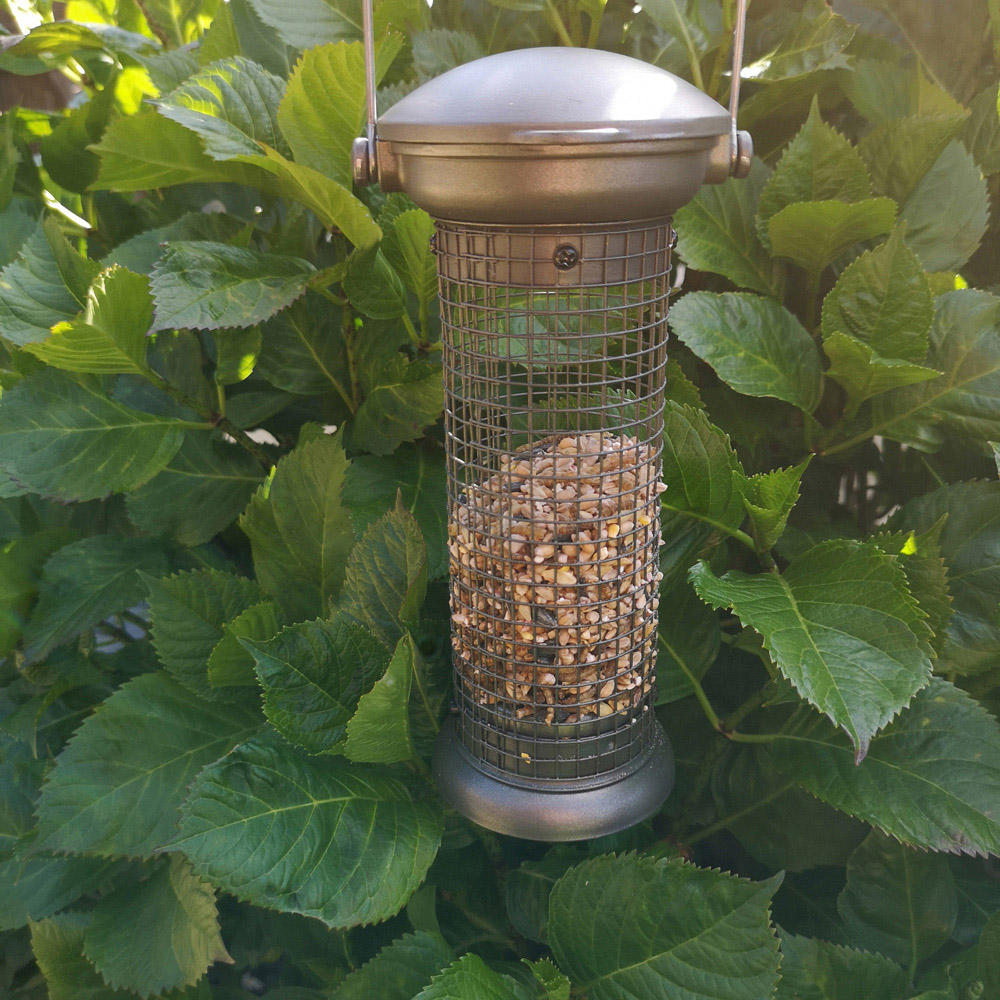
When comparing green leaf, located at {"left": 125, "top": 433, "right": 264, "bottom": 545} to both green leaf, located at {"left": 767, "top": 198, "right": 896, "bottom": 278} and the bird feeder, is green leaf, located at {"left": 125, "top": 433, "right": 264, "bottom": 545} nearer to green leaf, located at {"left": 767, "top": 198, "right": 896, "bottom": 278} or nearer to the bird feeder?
the bird feeder

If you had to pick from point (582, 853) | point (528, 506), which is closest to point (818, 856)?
point (582, 853)

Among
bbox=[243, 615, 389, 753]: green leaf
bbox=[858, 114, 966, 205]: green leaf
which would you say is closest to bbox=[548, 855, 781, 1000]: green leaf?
bbox=[243, 615, 389, 753]: green leaf

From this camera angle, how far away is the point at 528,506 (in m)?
0.80

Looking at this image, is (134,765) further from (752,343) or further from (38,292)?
(752,343)

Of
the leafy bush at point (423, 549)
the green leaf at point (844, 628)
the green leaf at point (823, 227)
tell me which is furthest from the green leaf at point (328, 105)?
the green leaf at point (844, 628)

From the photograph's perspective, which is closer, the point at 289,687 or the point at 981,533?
the point at 289,687

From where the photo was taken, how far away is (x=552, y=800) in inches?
31.2

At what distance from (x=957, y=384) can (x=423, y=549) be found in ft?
1.81

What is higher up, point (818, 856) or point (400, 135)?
point (400, 135)

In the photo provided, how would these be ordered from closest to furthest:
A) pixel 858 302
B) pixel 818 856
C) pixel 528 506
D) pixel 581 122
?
1. pixel 581 122
2. pixel 528 506
3. pixel 858 302
4. pixel 818 856

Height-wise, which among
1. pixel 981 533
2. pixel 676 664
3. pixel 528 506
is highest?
pixel 528 506

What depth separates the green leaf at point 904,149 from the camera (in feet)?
3.22

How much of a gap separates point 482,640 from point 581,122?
45 centimetres

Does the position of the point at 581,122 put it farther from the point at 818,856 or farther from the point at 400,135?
the point at 818,856
